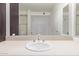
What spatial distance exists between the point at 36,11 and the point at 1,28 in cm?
64

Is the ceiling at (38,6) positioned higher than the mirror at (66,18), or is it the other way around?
the ceiling at (38,6)

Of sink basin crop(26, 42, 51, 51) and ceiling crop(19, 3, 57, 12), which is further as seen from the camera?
ceiling crop(19, 3, 57, 12)

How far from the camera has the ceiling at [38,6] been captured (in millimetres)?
1954

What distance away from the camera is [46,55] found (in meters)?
1.39

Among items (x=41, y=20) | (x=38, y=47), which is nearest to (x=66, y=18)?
(x=41, y=20)

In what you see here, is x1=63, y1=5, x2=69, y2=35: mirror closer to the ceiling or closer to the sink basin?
the ceiling

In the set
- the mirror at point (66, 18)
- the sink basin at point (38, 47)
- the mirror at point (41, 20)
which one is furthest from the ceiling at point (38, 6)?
the sink basin at point (38, 47)

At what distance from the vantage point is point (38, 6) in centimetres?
198

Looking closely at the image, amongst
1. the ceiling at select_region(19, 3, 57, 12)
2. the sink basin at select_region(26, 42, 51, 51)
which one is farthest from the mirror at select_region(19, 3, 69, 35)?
the sink basin at select_region(26, 42, 51, 51)

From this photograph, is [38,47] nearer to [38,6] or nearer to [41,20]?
[41,20]

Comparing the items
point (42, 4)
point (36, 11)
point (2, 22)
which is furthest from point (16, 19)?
point (42, 4)

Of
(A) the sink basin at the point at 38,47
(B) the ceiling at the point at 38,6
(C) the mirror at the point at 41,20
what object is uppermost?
(B) the ceiling at the point at 38,6

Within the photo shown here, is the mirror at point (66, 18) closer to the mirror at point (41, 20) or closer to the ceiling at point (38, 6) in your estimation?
the mirror at point (41, 20)

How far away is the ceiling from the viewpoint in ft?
6.41
